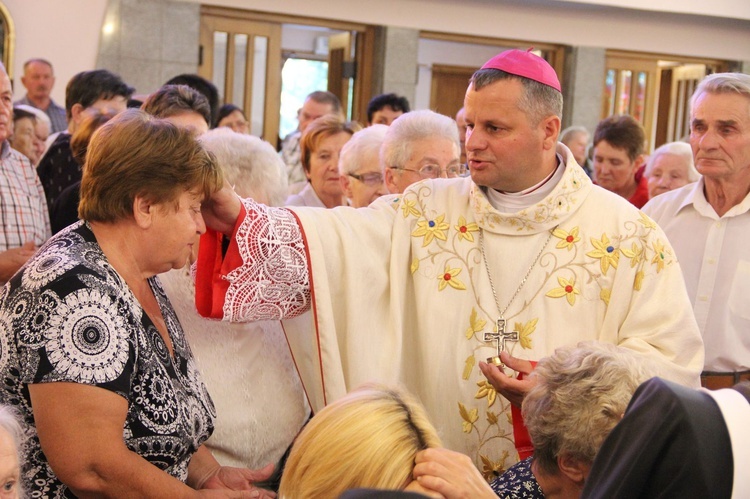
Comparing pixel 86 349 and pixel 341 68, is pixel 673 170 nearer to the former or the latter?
pixel 86 349

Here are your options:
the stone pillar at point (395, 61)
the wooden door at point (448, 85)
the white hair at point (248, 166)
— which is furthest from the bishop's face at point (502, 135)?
the wooden door at point (448, 85)

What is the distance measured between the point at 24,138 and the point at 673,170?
3.98 metres

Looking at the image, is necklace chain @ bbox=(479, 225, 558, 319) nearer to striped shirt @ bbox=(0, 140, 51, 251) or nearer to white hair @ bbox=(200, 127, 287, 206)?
white hair @ bbox=(200, 127, 287, 206)

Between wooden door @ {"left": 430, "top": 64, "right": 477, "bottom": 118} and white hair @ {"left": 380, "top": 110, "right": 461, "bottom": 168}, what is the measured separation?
405 inches

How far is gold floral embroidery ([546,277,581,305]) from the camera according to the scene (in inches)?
115

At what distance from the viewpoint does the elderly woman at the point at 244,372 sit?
9.49 feet

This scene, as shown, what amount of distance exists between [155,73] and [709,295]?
6662mm

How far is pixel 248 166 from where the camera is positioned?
10.3 feet

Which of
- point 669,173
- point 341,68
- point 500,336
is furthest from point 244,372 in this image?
point 341,68

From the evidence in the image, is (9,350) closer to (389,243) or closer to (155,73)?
(389,243)

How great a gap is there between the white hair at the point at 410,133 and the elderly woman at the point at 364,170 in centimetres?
24

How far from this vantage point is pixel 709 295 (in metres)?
3.68

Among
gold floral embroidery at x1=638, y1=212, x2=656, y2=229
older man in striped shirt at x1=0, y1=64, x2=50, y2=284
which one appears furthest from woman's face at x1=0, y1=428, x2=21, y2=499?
older man in striped shirt at x1=0, y1=64, x2=50, y2=284

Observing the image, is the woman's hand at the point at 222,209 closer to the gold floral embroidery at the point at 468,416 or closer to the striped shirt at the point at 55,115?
the gold floral embroidery at the point at 468,416
